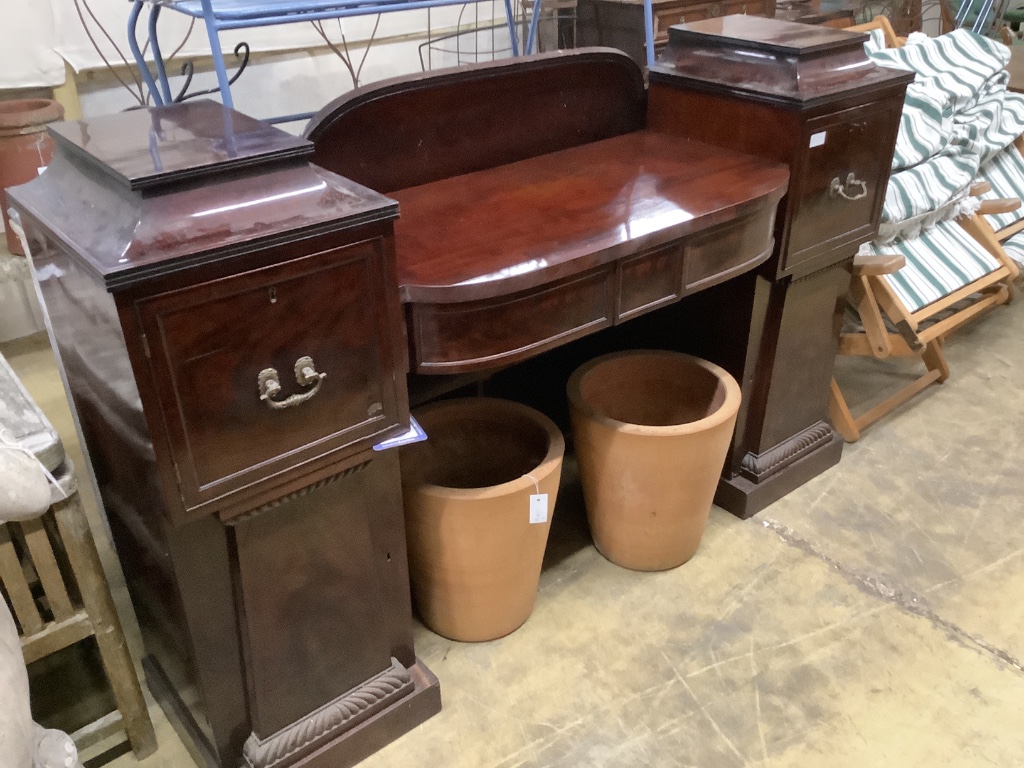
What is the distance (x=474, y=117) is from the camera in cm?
152

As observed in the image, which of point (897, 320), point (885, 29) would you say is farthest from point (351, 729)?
point (885, 29)

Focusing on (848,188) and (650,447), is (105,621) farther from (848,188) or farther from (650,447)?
(848,188)

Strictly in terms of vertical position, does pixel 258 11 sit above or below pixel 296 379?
above

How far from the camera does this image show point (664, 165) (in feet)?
5.08

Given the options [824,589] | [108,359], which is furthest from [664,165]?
[108,359]

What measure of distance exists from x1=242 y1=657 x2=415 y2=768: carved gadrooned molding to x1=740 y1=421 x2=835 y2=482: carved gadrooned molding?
904 mm

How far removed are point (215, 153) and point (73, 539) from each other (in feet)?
1.90

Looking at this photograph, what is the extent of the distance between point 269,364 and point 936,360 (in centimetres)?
202

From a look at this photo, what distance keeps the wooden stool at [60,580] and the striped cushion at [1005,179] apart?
2629mm

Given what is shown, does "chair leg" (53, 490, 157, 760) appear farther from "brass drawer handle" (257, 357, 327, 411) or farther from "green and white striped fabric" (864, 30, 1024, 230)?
"green and white striped fabric" (864, 30, 1024, 230)

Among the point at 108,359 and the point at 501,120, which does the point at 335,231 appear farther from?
the point at 501,120

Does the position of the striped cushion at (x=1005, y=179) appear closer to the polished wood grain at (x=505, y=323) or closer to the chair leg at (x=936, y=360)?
the chair leg at (x=936, y=360)

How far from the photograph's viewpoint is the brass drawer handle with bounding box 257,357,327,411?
0.99 meters

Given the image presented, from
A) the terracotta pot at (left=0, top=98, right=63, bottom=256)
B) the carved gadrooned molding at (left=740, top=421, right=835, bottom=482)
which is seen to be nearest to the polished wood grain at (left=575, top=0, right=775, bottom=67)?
the carved gadrooned molding at (left=740, top=421, right=835, bottom=482)
